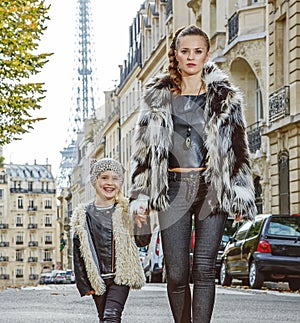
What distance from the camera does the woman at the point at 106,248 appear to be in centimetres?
717

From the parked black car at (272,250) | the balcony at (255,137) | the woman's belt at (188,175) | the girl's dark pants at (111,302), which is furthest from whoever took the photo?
the balcony at (255,137)

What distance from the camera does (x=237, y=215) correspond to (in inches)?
258

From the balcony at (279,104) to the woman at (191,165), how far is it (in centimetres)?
2312

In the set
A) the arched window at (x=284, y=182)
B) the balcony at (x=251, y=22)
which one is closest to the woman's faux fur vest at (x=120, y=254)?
the arched window at (x=284, y=182)

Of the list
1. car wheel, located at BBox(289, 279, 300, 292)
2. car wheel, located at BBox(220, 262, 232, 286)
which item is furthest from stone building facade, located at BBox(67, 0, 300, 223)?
car wheel, located at BBox(289, 279, 300, 292)

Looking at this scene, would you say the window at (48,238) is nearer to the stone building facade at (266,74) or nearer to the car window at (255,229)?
the stone building facade at (266,74)

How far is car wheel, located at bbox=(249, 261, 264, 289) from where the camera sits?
19.8 meters

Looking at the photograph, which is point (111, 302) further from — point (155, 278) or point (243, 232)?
point (155, 278)

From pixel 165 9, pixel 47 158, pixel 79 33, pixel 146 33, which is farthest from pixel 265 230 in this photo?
pixel 47 158

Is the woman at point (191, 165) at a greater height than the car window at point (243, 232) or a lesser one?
greater

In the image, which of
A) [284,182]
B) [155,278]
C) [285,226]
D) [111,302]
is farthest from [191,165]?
[284,182]

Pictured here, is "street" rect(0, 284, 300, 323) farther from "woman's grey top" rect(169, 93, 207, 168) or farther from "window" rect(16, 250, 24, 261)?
"window" rect(16, 250, 24, 261)

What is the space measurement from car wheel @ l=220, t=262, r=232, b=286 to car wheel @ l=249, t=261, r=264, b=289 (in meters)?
2.37

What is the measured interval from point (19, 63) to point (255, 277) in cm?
797
